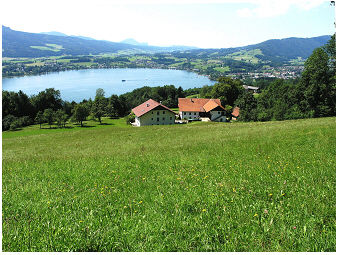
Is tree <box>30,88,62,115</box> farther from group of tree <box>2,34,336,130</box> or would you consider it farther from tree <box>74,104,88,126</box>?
tree <box>74,104,88,126</box>

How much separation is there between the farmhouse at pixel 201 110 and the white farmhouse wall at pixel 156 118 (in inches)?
455

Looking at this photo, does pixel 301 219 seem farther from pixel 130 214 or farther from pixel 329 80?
pixel 329 80

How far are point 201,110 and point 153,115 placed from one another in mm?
20232

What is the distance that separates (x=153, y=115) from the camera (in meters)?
63.2

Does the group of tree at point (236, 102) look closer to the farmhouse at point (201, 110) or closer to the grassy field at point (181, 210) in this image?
the farmhouse at point (201, 110)

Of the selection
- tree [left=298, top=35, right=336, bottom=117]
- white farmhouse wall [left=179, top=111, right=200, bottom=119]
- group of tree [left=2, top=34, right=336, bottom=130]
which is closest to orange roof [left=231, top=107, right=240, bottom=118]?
group of tree [left=2, top=34, right=336, bottom=130]

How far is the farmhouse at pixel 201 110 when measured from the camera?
7550 centimetres

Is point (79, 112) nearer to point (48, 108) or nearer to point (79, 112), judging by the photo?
point (79, 112)

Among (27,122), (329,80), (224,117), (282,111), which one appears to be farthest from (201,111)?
(27,122)

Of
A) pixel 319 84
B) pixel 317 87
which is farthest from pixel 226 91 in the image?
pixel 319 84

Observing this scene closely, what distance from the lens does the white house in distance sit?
62250 millimetres

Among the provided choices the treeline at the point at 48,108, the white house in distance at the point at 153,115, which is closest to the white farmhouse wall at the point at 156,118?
the white house in distance at the point at 153,115

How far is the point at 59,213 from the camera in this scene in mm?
5281

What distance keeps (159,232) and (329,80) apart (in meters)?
51.1
